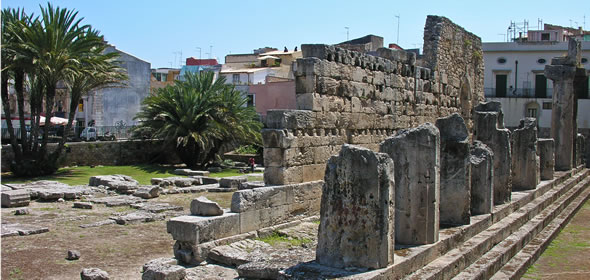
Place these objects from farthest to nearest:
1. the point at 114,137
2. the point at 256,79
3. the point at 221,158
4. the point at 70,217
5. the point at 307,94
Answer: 1. the point at 256,79
2. the point at 114,137
3. the point at 221,158
4. the point at 70,217
5. the point at 307,94

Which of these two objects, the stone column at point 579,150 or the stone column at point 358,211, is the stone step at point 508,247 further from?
the stone column at point 579,150

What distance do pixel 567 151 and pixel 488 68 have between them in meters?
20.4

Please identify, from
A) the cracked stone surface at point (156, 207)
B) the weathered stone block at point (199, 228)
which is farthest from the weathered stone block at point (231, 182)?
the weathered stone block at point (199, 228)

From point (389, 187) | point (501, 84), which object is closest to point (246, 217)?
point (389, 187)

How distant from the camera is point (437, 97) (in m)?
17.1

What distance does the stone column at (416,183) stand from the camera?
763cm

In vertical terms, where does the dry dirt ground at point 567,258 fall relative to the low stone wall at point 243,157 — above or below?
below

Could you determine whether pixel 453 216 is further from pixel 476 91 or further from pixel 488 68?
pixel 488 68

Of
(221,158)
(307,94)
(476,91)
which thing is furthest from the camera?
(221,158)

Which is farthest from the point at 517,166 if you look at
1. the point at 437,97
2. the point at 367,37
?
the point at 367,37

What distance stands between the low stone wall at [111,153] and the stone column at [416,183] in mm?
16838

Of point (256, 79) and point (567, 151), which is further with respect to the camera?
point (256, 79)

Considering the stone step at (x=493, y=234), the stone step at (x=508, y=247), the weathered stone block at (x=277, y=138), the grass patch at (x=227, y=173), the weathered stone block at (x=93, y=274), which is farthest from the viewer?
the grass patch at (x=227, y=173)

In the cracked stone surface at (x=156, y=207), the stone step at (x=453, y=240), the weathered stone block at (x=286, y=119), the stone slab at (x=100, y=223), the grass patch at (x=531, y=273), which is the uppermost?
the weathered stone block at (x=286, y=119)
